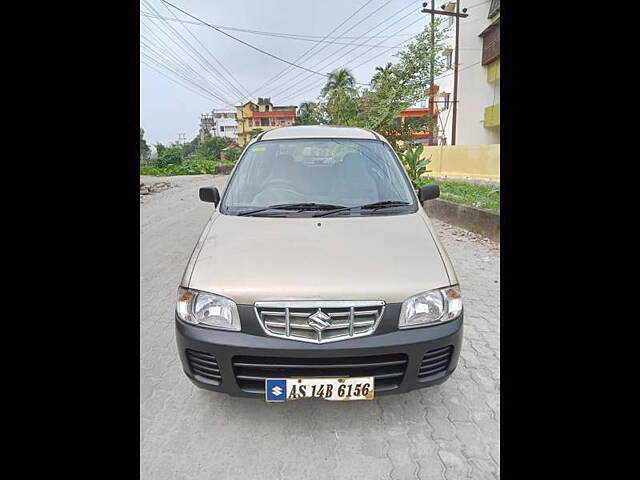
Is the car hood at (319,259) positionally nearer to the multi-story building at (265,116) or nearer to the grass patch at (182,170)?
the grass patch at (182,170)

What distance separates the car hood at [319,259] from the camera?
185cm

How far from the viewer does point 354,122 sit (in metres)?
12.9

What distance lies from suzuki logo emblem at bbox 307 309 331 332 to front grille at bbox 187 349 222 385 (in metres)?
0.54

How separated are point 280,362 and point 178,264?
151 inches

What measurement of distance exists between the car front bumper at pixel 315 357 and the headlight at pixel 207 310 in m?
0.04

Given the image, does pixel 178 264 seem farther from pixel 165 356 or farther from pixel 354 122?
pixel 354 122

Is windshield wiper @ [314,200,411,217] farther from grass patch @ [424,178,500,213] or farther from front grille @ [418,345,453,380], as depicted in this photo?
grass patch @ [424,178,500,213]

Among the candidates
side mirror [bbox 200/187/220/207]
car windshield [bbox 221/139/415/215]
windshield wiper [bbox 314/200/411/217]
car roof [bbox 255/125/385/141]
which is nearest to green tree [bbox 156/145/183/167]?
car roof [bbox 255/125/385/141]

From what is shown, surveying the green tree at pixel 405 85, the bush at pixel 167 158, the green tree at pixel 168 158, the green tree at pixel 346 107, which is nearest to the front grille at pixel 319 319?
the green tree at pixel 405 85

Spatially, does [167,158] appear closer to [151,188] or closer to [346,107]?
[151,188]

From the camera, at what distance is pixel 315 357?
1803 mm

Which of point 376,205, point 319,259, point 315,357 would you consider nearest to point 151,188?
point 376,205

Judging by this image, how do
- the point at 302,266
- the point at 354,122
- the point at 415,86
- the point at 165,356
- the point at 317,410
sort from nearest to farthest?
the point at 302,266 → the point at 317,410 → the point at 165,356 → the point at 415,86 → the point at 354,122
